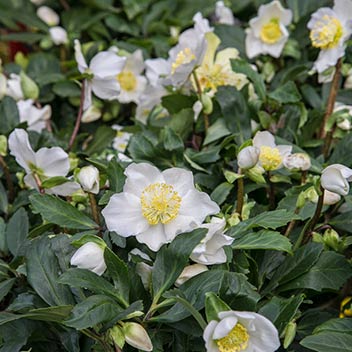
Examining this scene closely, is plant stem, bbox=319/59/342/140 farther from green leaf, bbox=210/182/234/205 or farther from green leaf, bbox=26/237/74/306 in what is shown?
green leaf, bbox=26/237/74/306

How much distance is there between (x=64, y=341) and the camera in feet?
2.59

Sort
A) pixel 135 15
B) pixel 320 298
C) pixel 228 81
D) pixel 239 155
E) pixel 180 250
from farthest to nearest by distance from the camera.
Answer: pixel 135 15 → pixel 228 81 → pixel 320 298 → pixel 239 155 → pixel 180 250

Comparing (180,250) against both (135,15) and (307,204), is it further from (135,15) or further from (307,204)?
(135,15)

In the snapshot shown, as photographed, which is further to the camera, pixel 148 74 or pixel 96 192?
pixel 148 74

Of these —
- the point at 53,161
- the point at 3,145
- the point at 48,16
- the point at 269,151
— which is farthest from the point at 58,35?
the point at 269,151

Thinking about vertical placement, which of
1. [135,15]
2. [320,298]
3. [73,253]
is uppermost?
[73,253]

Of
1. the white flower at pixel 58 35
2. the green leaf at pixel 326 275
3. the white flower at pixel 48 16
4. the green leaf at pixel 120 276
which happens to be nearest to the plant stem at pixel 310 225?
the green leaf at pixel 326 275

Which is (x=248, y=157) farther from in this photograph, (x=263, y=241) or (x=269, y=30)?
(x=269, y=30)

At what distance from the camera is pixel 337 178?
31.4 inches

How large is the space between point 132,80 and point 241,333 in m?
0.80

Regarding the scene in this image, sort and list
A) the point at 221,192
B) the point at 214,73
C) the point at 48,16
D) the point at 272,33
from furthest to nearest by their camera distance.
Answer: the point at 48,16, the point at 272,33, the point at 214,73, the point at 221,192

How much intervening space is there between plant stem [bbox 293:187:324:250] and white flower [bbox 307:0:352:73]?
341 mm

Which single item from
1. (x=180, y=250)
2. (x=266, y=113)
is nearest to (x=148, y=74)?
(x=266, y=113)

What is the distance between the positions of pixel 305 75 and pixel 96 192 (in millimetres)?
580
